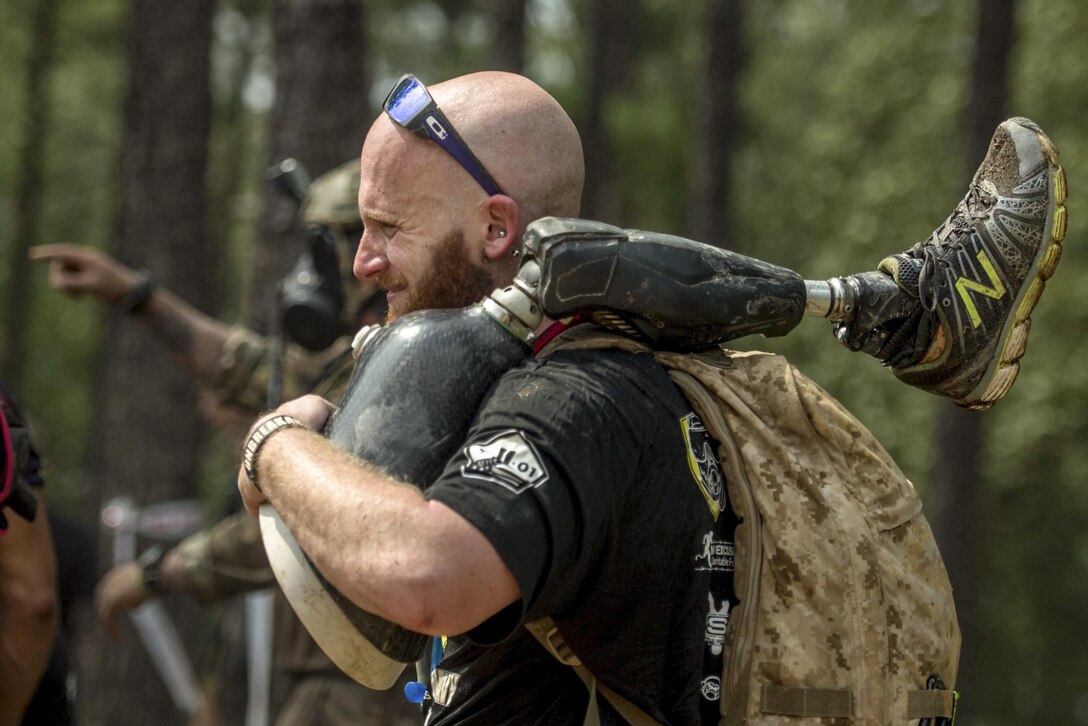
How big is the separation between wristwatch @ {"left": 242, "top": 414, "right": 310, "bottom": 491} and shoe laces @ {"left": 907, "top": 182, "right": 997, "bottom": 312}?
1099 millimetres

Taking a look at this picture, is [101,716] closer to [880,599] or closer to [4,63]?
[880,599]

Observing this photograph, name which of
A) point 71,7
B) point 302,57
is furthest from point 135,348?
point 71,7

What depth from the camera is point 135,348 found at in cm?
1002

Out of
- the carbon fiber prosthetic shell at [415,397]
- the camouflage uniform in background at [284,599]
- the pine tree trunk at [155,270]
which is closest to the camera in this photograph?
the carbon fiber prosthetic shell at [415,397]

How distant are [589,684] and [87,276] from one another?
3.80 m

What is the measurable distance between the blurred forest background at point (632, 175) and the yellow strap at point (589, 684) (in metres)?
4.98

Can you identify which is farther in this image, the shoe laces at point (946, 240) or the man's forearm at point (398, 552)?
the shoe laces at point (946, 240)

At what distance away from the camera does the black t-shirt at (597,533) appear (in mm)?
2146

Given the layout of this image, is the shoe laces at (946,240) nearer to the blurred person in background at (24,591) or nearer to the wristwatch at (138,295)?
the blurred person in background at (24,591)

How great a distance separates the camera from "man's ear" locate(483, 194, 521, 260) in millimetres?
2592

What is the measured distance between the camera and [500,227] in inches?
103

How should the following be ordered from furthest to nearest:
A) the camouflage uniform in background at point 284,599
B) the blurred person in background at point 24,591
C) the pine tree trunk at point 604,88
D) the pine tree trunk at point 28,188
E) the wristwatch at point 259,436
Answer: the pine tree trunk at point 28,188, the pine tree trunk at point 604,88, the camouflage uniform in background at point 284,599, the blurred person in background at point 24,591, the wristwatch at point 259,436

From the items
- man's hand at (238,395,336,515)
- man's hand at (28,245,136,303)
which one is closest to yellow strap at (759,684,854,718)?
man's hand at (238,395,336,515)

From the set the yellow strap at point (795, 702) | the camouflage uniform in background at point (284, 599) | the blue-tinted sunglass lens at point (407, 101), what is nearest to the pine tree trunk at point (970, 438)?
the camouflage uniform in background at point (284, 599)
